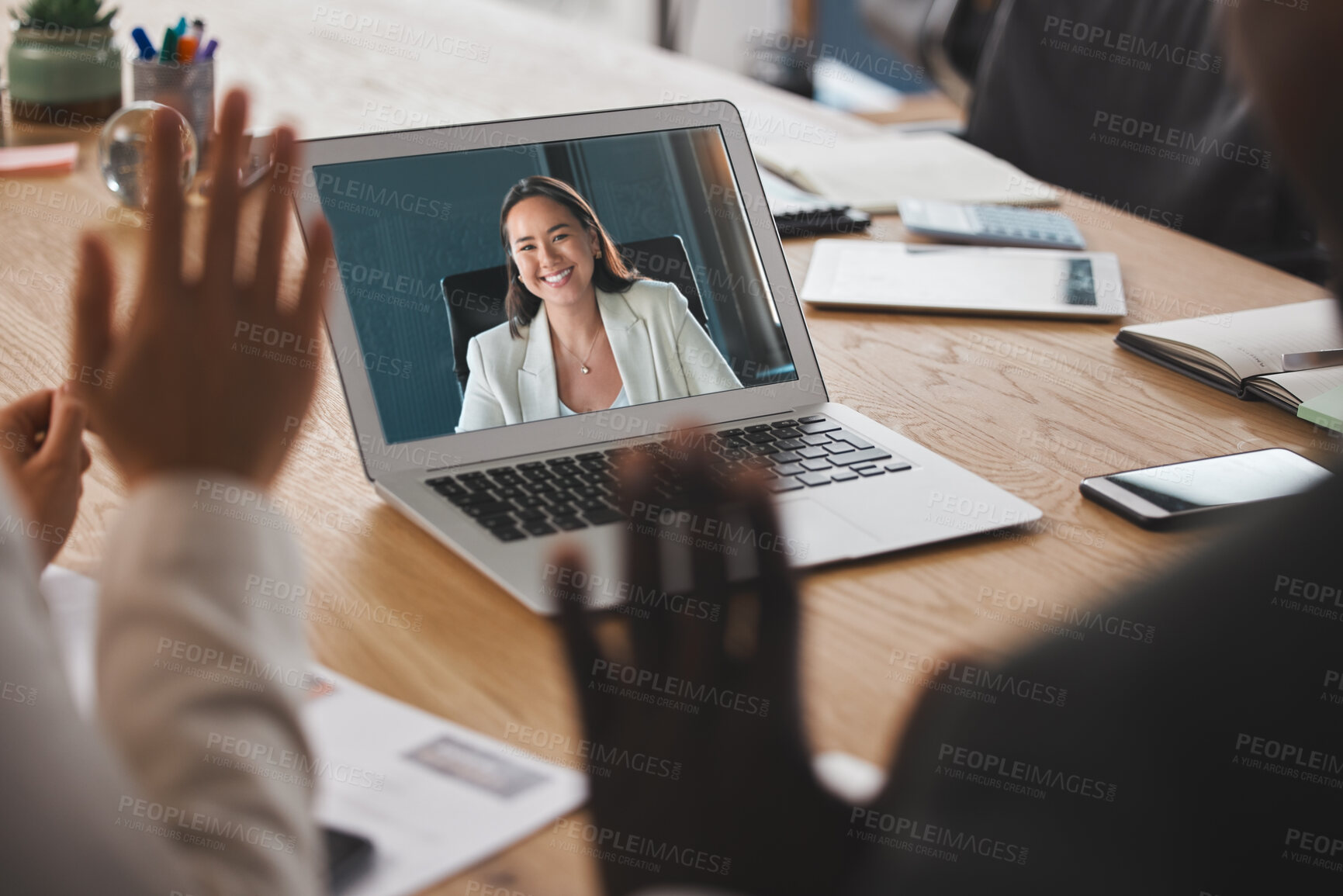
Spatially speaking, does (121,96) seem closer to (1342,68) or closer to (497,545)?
(497,545)

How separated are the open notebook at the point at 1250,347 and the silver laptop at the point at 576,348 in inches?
14.5

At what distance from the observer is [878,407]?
42.1 inches

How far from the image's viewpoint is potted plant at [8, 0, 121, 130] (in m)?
1.75

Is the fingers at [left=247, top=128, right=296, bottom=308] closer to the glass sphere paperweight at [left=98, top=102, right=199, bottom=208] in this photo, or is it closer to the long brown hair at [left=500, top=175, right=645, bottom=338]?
the long brown hair at [left=500, top=175, right=645, bottom=338]

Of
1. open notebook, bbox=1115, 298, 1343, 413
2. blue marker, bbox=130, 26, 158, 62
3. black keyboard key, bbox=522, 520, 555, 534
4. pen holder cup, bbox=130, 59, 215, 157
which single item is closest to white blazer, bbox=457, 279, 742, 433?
black keyboard key, bbox=522, 520, 555, 534

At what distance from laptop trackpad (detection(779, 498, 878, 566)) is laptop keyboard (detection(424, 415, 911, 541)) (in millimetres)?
26

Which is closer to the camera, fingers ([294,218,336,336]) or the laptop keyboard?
fingers ([294,218,336,336])

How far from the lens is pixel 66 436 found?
2.49ft

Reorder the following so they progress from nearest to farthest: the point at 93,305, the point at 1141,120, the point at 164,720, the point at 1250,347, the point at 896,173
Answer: the point at 164,720 → the point at 93,305 → the point at 1250,347 → the point at 896,173 → the point at 1141,120

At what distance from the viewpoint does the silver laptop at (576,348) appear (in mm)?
845

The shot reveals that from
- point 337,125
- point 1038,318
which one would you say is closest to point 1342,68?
point 1038,318

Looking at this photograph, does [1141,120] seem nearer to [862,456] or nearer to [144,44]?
[862,456]

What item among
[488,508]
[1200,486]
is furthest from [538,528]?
[1200,486]

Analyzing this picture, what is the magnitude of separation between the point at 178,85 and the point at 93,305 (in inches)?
45.4
